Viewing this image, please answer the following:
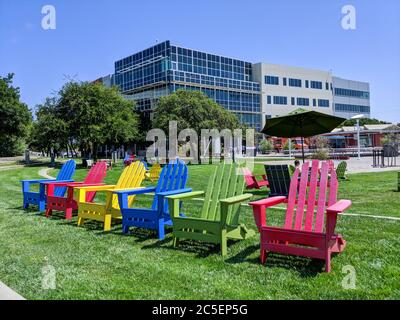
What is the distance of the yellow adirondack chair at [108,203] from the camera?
6691 millimetres

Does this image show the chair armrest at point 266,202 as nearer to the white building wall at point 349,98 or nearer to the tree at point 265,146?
the tree at point 265,146

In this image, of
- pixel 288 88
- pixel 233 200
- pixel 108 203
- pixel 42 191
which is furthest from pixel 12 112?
pixel 288 88

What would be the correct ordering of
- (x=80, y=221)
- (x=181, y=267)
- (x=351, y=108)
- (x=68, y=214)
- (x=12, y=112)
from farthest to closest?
(x=351, y=108), (x=12, y=112), (x=68, y=214), (x=80, y=221), (x=181, y=267)

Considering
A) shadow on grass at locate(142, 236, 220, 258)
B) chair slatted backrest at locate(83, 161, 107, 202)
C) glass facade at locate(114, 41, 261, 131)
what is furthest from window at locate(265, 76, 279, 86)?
shadow on grass at locate(142, 236, 220, 258)

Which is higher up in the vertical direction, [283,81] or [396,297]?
[283,81]

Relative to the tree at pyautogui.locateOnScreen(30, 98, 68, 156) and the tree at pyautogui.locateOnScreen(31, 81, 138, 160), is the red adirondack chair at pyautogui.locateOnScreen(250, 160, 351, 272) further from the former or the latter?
the tree at pyautogui.locateOnScreen(30, 98, 68, 156)

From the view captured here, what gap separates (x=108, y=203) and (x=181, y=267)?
261 centimetres

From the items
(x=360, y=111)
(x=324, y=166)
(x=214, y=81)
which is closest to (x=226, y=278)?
(x=324, y=166)

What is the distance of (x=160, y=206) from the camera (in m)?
5.86

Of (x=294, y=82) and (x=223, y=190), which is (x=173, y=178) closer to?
(x=223, y=190)
